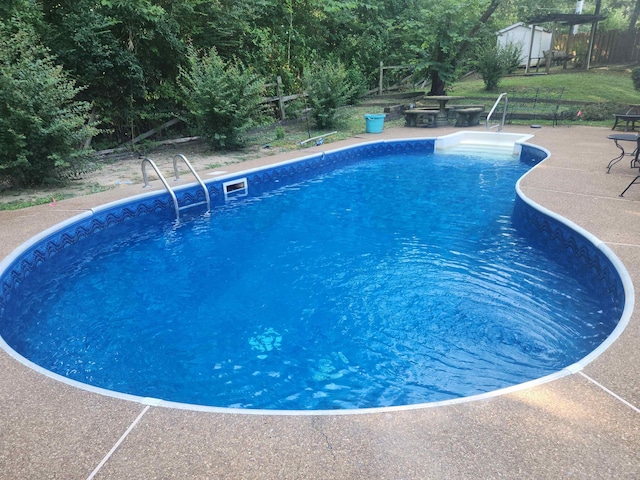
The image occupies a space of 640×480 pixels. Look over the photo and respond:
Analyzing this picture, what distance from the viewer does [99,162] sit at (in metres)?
8.41

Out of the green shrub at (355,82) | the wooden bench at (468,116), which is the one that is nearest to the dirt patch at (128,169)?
the wooden bench at (468,116)

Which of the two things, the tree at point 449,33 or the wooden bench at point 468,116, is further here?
the tree at point 449,33

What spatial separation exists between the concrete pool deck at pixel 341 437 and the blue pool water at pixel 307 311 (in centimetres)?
75

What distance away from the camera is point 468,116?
12.4 meters

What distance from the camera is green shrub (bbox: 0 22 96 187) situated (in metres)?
5.94

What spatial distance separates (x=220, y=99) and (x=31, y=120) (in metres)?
3.64

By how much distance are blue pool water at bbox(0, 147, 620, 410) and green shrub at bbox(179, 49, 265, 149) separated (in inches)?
133

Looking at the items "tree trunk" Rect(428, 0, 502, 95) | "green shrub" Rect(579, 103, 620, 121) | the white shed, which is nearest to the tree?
"tree trunk" Rect(428, 0, 502, 95)

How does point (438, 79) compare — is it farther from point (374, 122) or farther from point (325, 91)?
point (325, 91)

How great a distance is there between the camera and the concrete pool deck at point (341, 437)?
5.94 ft

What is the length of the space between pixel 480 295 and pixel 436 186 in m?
Result: 4.18

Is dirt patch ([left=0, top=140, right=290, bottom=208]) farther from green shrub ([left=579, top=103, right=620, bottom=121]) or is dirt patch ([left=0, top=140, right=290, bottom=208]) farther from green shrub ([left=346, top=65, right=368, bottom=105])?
green shrub ([left=579, top=103, right=620, bottom=121])

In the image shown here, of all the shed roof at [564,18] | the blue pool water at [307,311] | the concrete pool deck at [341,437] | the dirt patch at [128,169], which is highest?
the shed roof at [564,18]

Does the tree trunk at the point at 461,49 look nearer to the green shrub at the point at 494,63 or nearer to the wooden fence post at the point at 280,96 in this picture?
the green shrub at the point at 494,63
